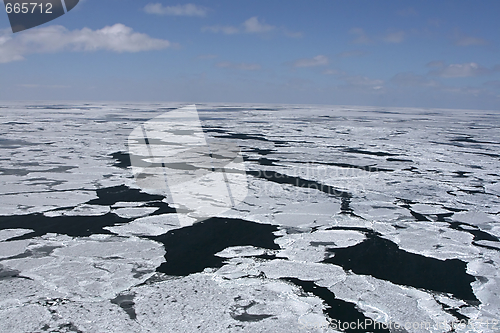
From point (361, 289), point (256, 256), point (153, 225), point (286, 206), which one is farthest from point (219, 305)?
point (286, 206)

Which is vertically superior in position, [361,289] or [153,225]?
[153,225]

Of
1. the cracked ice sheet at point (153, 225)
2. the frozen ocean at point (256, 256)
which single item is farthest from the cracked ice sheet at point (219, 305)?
the cracked ice sheet at point (153, 225)

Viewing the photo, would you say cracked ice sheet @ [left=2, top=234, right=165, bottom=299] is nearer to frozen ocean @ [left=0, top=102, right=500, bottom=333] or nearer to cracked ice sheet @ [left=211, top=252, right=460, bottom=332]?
frozen ocean @ [left=0, top=102, right=500, bottom=333]

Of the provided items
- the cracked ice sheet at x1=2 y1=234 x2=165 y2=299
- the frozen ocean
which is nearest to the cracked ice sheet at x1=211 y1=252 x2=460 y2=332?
the frozen ocean

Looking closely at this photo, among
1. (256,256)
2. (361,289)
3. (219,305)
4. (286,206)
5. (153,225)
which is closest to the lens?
(219,305)

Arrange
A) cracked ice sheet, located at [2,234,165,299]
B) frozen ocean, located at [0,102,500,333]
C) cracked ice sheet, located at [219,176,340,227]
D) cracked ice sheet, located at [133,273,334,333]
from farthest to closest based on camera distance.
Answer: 1. cracked ice sheet, located at [219,176,340,227]
2. cracked ice sheet, located at [2,234,165,299]
3. frozen ocean, located at [0,102,500,333]
4. cracked ice sheet, located at [133,273,334,333]

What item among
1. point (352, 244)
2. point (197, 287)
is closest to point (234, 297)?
point (197, 287)

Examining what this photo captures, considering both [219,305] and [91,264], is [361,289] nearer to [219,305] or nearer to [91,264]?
[219,305]

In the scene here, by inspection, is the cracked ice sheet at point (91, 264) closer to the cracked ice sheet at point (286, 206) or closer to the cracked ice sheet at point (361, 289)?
the cracked ice sheet at point (361, 289)
